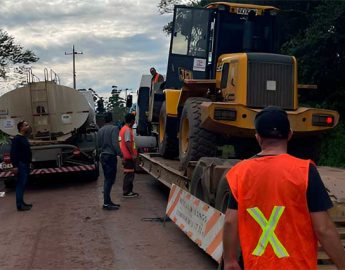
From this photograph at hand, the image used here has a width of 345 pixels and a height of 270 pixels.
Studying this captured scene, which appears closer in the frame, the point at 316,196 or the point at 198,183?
the point at 316,196

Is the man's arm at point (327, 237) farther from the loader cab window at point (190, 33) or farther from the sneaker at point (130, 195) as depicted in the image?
the sneaker at point (130, 195)

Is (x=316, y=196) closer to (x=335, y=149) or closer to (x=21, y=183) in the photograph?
(x=21, y=183)

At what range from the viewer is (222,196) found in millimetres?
6008

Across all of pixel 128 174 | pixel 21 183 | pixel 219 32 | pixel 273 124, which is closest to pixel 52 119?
pixel 128 174

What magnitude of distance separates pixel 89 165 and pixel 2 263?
21.7 feet

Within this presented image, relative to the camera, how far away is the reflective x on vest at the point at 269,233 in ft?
9.04

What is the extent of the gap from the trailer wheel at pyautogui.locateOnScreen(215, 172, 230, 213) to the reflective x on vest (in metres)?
3.07

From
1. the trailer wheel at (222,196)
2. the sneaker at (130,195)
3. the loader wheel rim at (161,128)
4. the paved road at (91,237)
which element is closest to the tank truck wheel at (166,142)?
the loader wheel rim at (161,128)

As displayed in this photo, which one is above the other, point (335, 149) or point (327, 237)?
point (327, 237)

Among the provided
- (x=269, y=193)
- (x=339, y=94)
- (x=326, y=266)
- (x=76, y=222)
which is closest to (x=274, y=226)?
(x=269, y=193)

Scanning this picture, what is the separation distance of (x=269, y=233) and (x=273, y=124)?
0.58 metres

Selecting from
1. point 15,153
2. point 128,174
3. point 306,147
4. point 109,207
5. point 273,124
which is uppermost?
point 273,124

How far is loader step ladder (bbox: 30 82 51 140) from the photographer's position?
1311cm

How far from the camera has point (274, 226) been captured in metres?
2.78
